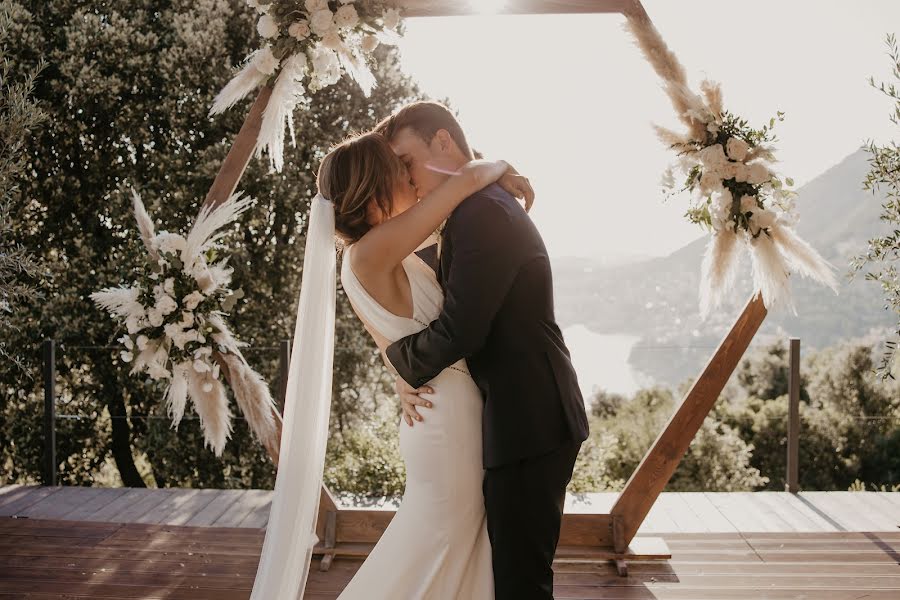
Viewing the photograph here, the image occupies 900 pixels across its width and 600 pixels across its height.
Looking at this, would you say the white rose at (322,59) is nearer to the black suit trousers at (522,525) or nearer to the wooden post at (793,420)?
the black suit trousers at (522,525)

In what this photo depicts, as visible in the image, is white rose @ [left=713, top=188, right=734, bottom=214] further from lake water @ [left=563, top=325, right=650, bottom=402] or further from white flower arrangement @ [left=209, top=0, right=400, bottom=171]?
lake water @ [left=563, top=325, right=650, bottom=402]

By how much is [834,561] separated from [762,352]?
7.03 m

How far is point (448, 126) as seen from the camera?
224cm

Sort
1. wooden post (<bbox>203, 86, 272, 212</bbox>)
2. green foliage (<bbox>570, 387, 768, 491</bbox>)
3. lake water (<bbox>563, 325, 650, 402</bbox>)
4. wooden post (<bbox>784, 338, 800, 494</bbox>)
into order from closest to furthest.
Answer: wooden post (<bbox>203, 86, 272, 212</bbox>) → wooden post (<bbox>784, 338, 800, 494</bbox>) → green foliage (<bbox>570, 387, 768, 491</bbox>) → lake water (<bbox>563, 325, 650, 402</bbox>)

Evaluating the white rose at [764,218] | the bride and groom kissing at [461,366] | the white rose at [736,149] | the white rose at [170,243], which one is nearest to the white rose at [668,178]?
the white rose at [736,149]

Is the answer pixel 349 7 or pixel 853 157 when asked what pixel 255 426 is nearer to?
pixel 349 7

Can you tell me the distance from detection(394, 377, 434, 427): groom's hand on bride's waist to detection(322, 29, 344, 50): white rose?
5.44 feet

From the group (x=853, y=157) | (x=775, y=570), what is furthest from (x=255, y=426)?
(x=853, y=157)

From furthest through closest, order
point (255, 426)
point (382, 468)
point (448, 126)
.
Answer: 1. point (382, 468)
2. point (255, 426)
3. point (448, 126)

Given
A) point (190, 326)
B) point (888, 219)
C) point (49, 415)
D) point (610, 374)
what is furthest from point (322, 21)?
point (610, 374)

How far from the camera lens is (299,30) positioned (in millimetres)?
3152

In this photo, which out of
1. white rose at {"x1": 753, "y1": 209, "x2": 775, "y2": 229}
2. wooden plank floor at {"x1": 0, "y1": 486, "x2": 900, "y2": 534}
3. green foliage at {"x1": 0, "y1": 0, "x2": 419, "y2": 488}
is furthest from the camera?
green foliage at {"x1": 0, "y1": 0, "x2": 419, "y2": 488}

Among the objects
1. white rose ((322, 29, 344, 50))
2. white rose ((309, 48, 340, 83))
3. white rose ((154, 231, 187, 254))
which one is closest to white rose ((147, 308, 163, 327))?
white rose ((154, 231, 187, 254))

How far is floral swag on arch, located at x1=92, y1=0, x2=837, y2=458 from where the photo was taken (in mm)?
3102
